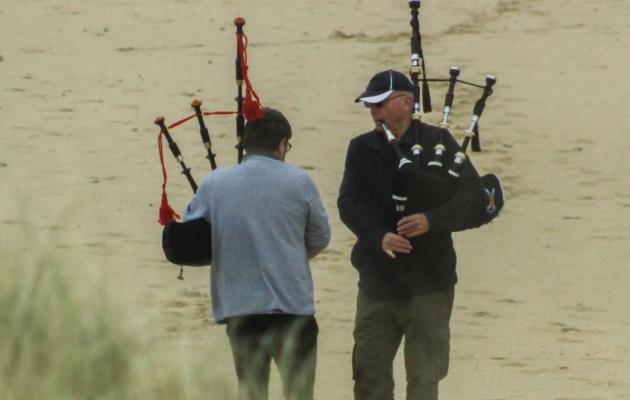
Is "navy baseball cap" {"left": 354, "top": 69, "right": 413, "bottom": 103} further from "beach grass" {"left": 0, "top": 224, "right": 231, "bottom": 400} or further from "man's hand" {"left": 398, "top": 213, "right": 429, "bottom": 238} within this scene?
"beach grass" {"left": 0, "top": 224, "right": 231, "bottom": 400}

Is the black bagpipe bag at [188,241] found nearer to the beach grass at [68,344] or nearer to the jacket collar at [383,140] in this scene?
the beach grass at [68,344]

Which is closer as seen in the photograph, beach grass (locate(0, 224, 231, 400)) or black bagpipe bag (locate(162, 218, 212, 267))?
beach grass (locate(0, 224, 231, 400))

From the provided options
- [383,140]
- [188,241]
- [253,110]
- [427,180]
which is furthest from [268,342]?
[383,140]

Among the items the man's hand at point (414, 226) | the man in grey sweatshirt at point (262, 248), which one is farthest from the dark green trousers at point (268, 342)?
the man's hand at point (414, 226)

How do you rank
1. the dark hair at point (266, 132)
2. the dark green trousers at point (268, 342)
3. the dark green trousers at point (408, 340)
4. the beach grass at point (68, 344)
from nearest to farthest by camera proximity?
the beach grass at point (68, 344) < the dark green trousers at point (268, 342) < the dark hair at point (266, 132) < the dark green trousers at point (408, 340)

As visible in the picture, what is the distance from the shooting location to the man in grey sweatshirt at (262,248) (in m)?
8.19

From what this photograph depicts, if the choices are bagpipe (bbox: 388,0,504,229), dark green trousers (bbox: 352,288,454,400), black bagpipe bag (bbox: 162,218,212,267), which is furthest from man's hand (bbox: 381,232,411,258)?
black bagpipe bag (bbox: 162,218,212,267)

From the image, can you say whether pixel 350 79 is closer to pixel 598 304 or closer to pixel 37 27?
pixel 37 27

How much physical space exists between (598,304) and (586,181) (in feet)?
10.9

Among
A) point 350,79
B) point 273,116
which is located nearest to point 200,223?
point 273,116

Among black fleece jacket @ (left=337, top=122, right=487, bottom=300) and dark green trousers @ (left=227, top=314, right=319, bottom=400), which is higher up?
black fleece jacket @ (left=337, top=122, right=487, bottom=300)

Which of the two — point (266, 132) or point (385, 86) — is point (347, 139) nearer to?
point (385, 86)

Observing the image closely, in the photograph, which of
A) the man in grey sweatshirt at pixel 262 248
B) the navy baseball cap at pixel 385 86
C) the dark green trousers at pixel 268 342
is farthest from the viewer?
the navy baseball cap at pixel 385 86

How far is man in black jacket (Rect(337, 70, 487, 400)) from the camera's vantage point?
8.66 meters
